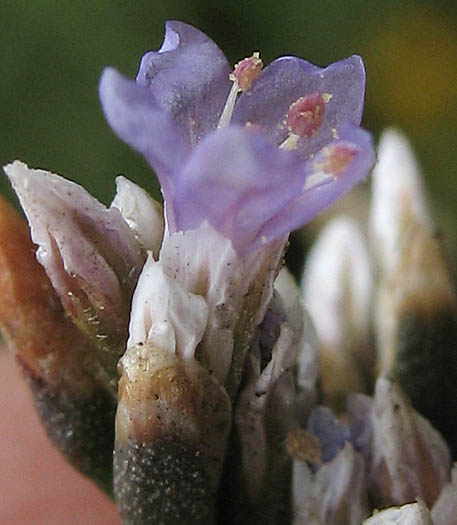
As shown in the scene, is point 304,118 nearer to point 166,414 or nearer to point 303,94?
point 303,94

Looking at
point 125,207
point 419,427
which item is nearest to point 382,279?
point 419,427

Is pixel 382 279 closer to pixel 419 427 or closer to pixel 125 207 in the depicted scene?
pixel 419 427

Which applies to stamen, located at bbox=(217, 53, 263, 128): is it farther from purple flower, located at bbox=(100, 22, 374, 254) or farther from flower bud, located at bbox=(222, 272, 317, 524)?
flower bud, located at bbox=(222, 272, 317, 524)

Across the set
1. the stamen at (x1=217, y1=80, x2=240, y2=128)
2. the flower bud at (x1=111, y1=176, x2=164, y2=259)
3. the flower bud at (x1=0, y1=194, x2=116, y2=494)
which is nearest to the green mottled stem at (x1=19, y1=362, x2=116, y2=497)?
the flower bud at (x1=0, y1=194, x2=116, y2=494)

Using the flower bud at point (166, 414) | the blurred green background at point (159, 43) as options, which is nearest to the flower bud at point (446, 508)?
the flower bud at point (166, 414)

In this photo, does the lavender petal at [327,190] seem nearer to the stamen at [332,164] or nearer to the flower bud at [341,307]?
the stamen at [332,164]

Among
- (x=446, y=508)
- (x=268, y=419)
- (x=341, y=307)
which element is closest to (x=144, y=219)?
(x=268, y=419)
